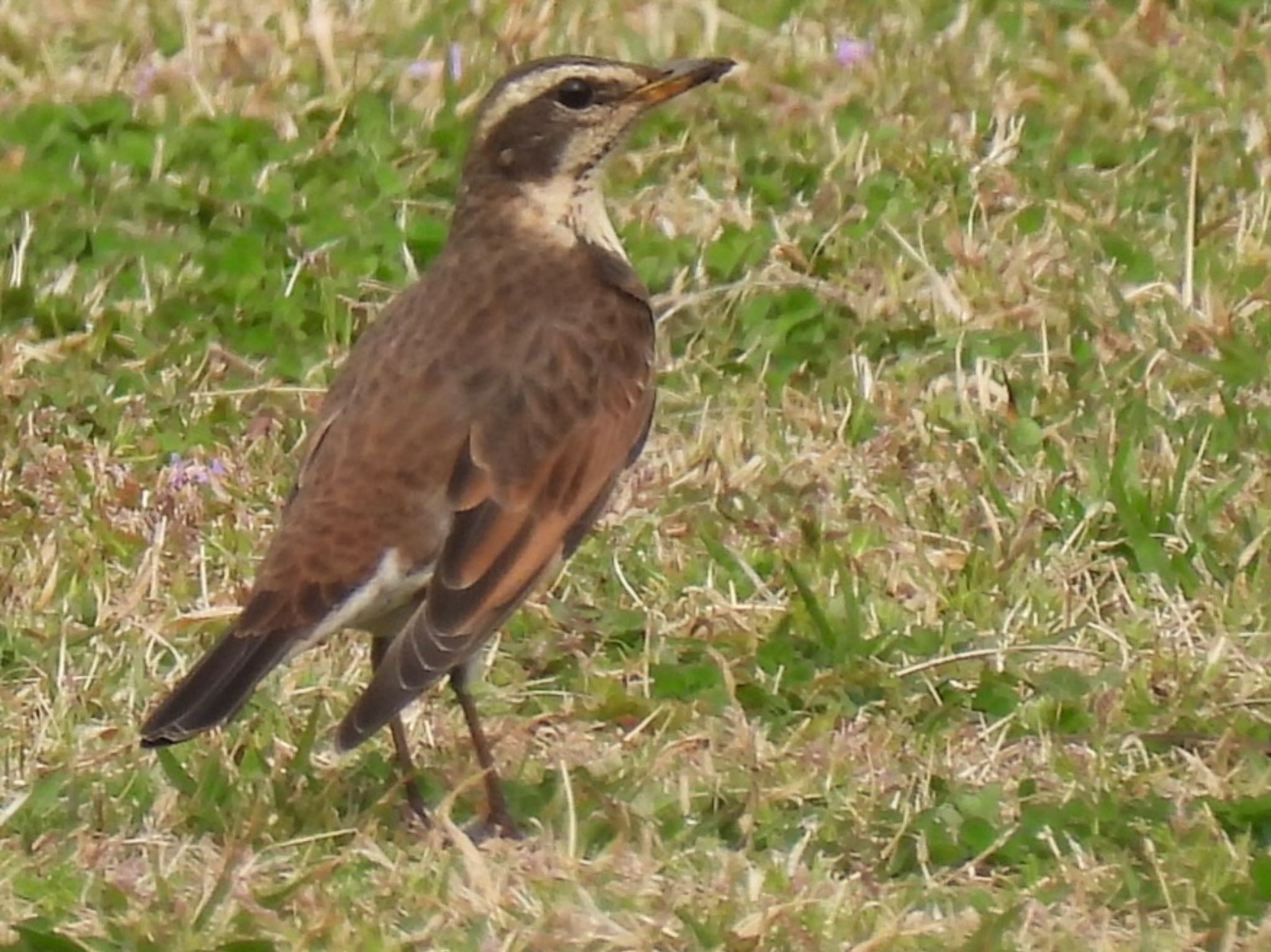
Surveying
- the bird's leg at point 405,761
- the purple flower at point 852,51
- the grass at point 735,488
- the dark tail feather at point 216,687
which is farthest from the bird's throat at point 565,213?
the purple flower at point 852,51

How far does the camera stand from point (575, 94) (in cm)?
779

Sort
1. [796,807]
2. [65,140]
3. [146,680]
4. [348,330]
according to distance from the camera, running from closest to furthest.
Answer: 1. [796,807]
2. [146,680]
3. [348,330]
4. [65,140]

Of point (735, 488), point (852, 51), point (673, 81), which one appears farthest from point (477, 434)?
point (852, 51)

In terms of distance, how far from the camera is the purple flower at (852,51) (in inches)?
427

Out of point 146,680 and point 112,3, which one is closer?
point 146,680

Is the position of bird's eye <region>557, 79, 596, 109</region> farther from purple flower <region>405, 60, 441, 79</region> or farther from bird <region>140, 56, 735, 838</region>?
purple flower <region>405, 60, 441, 79</region>

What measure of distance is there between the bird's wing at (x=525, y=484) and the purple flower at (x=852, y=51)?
3.44 metres

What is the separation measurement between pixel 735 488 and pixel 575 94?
1213mm

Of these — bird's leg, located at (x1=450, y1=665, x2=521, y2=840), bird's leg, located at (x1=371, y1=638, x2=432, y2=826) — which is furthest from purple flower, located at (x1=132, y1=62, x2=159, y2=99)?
bird's leg, located at (x1=450, y1=665, x2=521, y2=840)

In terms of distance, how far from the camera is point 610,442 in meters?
7.29

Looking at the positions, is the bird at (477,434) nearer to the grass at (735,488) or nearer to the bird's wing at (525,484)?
the bird's wing at (525,484)

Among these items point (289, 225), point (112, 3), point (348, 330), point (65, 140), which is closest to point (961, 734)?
point (348, 330)

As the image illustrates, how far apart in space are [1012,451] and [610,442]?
1.62 m

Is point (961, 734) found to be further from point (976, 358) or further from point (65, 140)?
point (65, 140)
